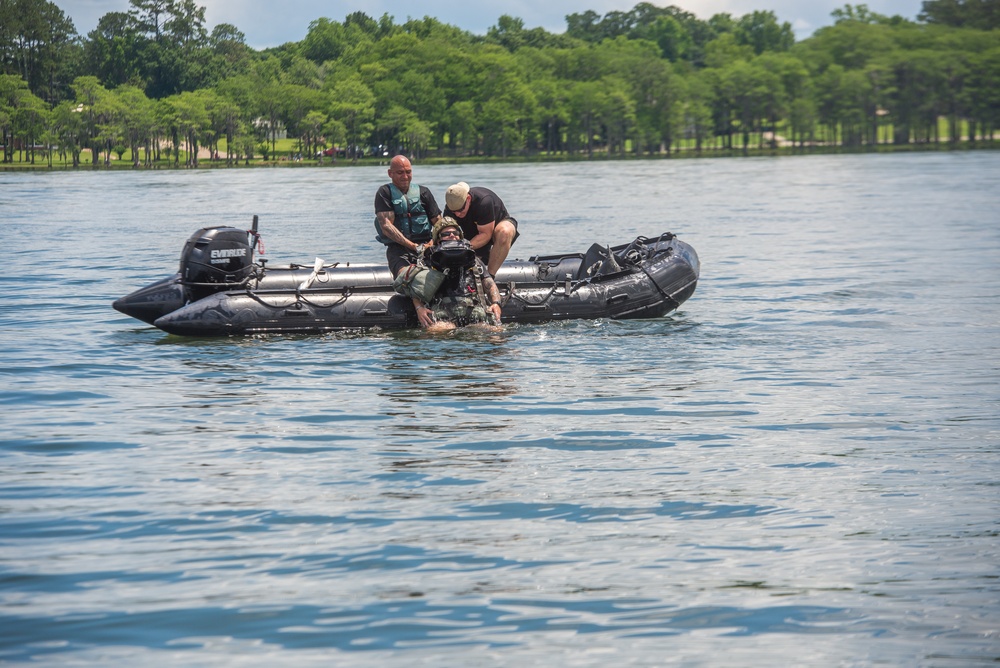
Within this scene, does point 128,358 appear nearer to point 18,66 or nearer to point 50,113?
point 50,113

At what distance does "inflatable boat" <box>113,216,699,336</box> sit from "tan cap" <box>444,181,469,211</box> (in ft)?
4.26

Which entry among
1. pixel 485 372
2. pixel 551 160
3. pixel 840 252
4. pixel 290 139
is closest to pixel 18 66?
pixel 290 139

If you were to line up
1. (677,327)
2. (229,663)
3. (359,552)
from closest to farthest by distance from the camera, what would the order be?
(229,663)
(359,552)
(677,327)

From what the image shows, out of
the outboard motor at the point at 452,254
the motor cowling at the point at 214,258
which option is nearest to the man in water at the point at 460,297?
the outboard motor at the point at 452,254

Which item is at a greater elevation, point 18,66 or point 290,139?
point 18,66

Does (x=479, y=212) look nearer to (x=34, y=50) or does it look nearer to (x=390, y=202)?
(x=390, y=202)

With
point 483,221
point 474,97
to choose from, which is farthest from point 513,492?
point 474,97

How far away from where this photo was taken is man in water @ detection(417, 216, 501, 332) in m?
13.8

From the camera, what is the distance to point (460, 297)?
1408cm

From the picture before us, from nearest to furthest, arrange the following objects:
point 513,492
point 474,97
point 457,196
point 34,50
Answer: point 513,492
point 457,196
point 474,97
point 34,50

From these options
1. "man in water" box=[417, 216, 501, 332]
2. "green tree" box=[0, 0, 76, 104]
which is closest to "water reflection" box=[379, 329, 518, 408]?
"man in water" box=[417, 216, 501, 332]

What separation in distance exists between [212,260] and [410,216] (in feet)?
8.20

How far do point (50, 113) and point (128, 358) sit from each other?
116475mm

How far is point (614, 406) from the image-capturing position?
1060 centimetres
